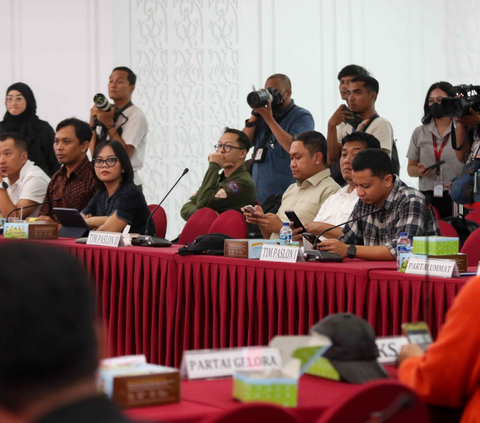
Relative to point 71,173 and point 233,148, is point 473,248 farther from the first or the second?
point 71,173

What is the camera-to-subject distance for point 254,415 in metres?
0.87

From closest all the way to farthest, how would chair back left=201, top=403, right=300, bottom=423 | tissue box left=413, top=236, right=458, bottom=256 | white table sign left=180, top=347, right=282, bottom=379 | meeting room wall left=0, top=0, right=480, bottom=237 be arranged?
1. chair back left=201, top=403, right=300, bottom=423
2. white table sign left=180, top=347, right=282, bottom=379
3. tissue box left=413, top=236, right=458, bottom=256
4. meeting room wall left=0, top=0, right=480, bottom=237

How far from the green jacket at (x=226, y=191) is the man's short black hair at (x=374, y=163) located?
134cm

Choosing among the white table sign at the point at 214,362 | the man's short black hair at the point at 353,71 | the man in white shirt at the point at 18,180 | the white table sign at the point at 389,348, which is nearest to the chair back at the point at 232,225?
the man's short black hair at the point at 353,71

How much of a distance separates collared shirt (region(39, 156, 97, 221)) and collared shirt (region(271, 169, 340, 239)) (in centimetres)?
124

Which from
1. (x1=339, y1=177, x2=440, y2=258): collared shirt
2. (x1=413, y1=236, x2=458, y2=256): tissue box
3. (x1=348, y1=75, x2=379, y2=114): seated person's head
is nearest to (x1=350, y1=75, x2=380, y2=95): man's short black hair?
(x1=348, y1=75, x2=379, y2=114): seated person's head

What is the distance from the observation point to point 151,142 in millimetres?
6184

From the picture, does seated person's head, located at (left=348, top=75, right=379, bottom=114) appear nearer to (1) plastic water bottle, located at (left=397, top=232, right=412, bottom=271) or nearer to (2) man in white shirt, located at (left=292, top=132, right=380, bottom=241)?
(2) man in white shirt, located at (left=292, top=132, right=380, bottom=241)

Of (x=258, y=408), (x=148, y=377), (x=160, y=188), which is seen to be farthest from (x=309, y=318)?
(x=160, y=188)

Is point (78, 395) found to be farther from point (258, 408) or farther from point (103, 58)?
point (103, 58)

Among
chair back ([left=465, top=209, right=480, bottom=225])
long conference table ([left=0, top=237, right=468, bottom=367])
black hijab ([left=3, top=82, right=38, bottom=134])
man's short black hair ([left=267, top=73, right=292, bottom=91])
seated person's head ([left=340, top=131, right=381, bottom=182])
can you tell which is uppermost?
Result: man's short black hair ([left=267, top=73, right=292, bottom=91])

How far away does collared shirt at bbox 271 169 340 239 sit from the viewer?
3510 millimetres

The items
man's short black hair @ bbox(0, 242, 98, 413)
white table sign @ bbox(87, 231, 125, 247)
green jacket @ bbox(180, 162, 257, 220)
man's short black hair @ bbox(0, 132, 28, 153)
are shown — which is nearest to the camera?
man's short black hair @ bbox(0, 242, 98, 413)

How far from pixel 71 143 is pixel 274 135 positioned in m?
1.19
